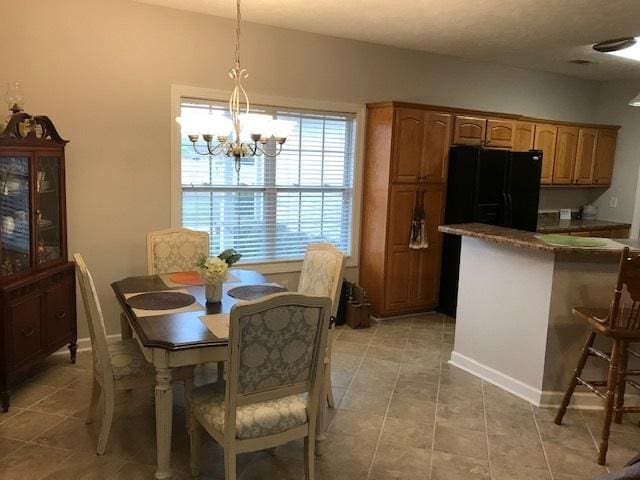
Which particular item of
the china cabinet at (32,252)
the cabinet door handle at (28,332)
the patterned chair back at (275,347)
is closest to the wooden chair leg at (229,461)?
the patterned chair back at (275,347)

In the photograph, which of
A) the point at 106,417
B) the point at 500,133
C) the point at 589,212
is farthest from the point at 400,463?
the point at 589,212

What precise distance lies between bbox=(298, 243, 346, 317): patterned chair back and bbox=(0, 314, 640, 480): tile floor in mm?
758

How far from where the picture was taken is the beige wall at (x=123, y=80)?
3.64m

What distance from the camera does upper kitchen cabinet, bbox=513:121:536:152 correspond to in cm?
556

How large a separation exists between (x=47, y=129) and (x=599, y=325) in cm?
363

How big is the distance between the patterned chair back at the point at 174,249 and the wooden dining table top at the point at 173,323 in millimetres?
369

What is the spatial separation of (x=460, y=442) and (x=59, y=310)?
9.10 ft

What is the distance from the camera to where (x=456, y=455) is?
280cm

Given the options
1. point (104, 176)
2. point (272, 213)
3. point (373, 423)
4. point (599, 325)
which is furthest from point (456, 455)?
point (104, 176)

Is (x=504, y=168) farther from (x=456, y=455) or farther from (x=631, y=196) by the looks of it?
(x=456, y=455)

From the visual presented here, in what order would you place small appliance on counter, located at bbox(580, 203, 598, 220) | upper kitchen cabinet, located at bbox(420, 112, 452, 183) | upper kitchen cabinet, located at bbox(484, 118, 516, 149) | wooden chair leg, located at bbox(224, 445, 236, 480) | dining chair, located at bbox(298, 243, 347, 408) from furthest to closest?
small appliance on counter, located at bbox(580, 203, 598, 220) → upper kitchen cabinet, located at bbox(484, 118, 516, 149) → upper kitchen cabinet, located at bbox(420, 112, 452, 183) → dining chair, located at bbox(298, 243, 347, 408) → wooden chair leg, located at bbox(224, 445, 236, 480)

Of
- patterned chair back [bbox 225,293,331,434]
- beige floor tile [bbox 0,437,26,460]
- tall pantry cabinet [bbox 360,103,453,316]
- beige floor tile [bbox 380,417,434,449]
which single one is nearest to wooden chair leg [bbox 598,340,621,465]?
beige floor tile [bbox 380,417,434,449]

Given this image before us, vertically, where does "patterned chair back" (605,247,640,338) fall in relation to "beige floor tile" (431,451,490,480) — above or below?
above

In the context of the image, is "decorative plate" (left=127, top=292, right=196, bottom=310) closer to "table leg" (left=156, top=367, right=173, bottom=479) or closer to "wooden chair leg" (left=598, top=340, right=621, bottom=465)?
"table leg" (left=156, top=367, right=173, bottom=479)
